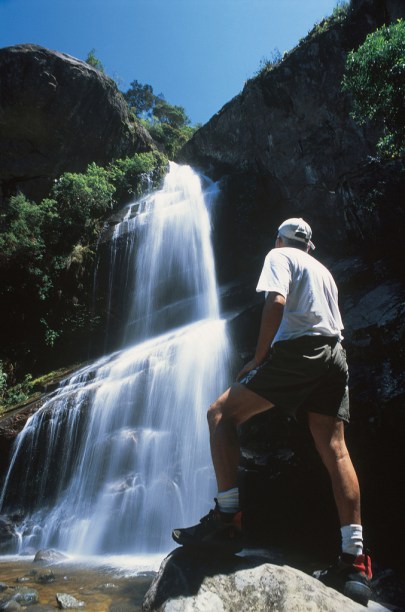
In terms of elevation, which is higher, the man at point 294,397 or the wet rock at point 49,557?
the man at point 294,397

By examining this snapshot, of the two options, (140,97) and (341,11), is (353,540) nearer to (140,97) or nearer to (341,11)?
(341,11)

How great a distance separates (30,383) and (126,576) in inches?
326

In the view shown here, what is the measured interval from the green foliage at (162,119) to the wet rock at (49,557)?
72.9ft

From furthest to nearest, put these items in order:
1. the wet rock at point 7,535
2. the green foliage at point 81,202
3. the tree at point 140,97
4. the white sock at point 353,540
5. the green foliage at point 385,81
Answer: the tree at point 140,97, the green foliage at point 81,202, the green foliage at point 385,81, the wet rock at point 7,535, the white sock at point 353,540

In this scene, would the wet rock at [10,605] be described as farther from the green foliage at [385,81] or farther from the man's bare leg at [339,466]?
the green foliage at [385,81]

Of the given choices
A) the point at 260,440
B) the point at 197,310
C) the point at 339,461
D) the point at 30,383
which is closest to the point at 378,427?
the point at 260,440

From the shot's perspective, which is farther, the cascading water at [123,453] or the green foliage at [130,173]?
the green foliage at [130,173]

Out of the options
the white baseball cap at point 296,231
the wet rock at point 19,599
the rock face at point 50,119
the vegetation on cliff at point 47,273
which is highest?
the rock face at point 50,119

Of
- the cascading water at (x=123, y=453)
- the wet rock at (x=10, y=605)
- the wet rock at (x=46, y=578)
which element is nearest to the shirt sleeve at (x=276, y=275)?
the wet rock at (x=10, y=605)

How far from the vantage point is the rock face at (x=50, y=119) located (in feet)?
59.6

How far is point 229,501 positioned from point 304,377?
34.1 inches

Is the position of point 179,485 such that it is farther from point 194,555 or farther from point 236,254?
point 236,254

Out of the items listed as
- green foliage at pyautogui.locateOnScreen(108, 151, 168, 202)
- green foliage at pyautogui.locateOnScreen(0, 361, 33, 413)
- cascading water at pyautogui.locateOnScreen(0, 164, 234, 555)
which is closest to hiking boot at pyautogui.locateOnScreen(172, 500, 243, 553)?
cascading water at pyautogui.locateOnScreen(0, 164, 234, 555)

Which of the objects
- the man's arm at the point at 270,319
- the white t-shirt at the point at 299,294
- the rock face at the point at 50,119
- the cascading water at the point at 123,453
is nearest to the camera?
the man's arm at the point at 270,319
